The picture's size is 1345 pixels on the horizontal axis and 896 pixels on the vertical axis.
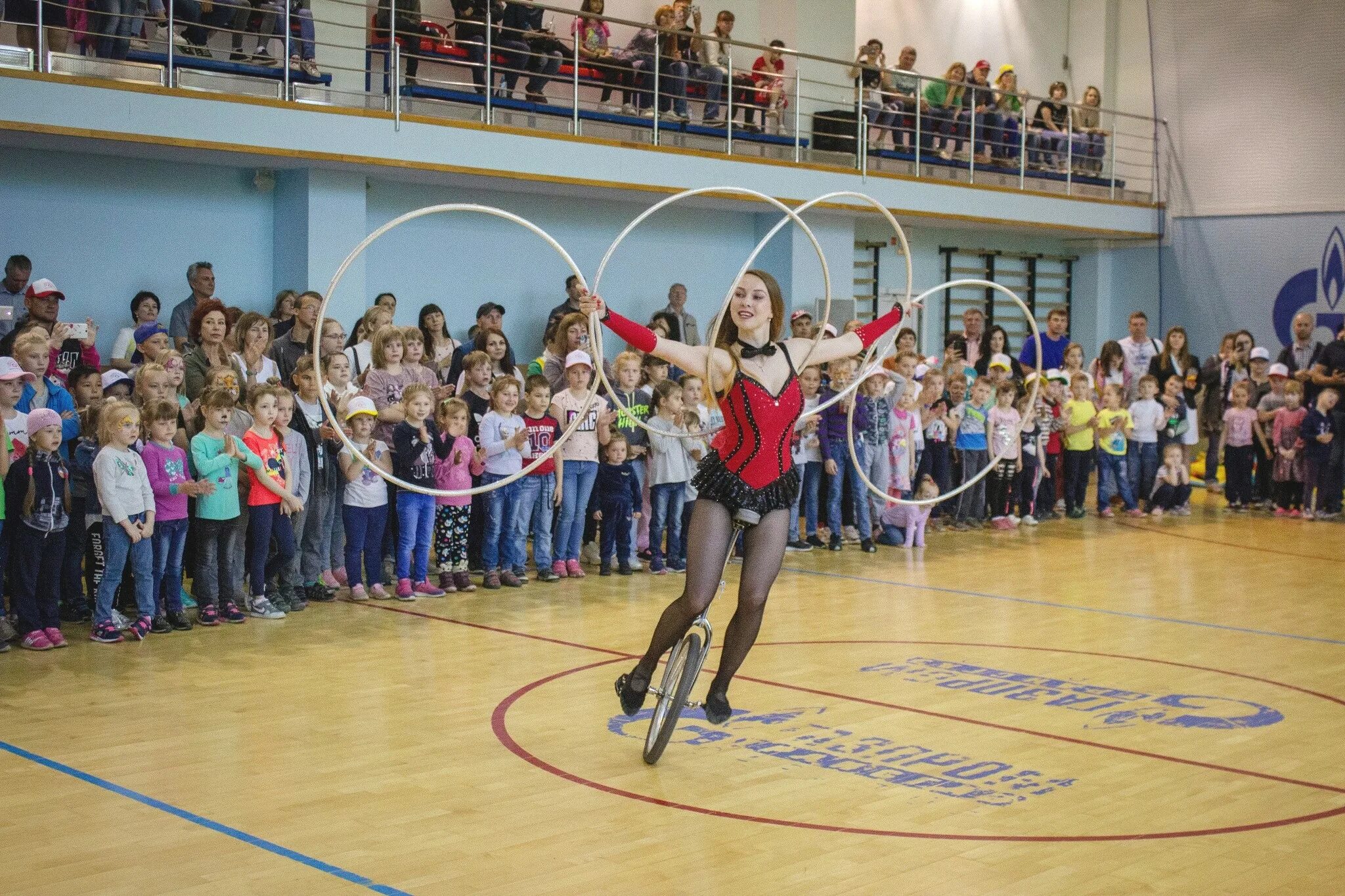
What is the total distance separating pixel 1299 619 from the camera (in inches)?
370

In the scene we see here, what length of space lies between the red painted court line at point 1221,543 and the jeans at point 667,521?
530 centimetres

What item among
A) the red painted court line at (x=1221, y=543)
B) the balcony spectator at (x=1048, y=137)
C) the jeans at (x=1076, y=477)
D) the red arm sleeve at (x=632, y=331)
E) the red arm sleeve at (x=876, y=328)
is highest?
A: the balcony spectator at (x=1048, y=137)

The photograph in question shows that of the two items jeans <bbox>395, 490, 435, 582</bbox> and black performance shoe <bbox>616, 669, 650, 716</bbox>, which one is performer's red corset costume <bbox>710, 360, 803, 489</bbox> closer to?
black performance shoe <bbox>616, 669, 650, 716</bbox>

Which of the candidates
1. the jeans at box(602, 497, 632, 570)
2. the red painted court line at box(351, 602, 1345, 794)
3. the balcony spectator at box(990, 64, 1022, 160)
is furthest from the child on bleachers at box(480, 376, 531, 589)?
the balcony spectator at box(990, 64, 1022, 160)

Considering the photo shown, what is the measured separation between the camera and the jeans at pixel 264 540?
873 centimetres

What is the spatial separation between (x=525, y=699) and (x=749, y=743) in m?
1.26

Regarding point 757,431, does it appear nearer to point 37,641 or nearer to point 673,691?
point 673,691

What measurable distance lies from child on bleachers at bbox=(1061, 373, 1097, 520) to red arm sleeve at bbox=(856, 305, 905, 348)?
8319mm

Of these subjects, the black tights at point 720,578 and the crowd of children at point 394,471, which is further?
the crowd of children at point 394,471

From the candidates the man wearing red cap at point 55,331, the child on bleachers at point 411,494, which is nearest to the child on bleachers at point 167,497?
the child on bleachers at point 411,494

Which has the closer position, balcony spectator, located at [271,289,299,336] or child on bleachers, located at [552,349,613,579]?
child on bleachers, located at [552,349,613,579]

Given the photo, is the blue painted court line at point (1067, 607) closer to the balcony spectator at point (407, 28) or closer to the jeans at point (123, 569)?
the jeans at point (123, 569)

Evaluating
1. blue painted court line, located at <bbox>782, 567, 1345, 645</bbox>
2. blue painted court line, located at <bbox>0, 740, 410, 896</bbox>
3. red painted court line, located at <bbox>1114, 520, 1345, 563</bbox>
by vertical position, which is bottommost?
blue painted court line, located at <bbox>0, 740, 410, 896</bbox>

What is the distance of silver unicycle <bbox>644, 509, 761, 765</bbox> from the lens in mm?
5750
